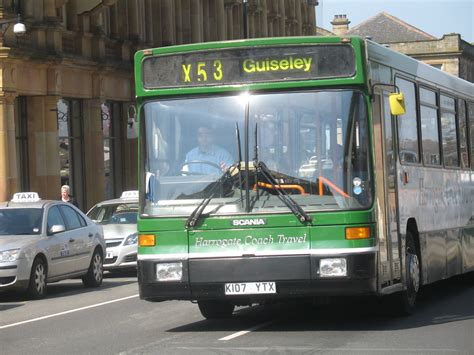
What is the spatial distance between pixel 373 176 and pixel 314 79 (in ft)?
3.73

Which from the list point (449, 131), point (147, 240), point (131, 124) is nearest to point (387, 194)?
point (147, 240)

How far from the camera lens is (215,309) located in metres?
14.4

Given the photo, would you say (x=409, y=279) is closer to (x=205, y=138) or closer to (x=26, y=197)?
(x=205, y=138)

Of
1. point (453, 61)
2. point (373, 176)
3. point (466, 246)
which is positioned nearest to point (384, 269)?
point (373, 176)

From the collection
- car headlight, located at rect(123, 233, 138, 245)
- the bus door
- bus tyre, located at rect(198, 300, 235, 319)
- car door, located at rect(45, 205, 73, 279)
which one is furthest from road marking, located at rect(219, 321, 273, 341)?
car headlight, located at rect(123, 233, 138, 245)

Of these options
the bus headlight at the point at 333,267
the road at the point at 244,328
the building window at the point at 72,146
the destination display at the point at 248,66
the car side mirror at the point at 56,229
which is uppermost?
the building window at the point at 72,146

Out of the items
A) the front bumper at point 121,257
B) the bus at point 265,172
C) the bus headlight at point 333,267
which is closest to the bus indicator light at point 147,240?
the bus at point 265,172

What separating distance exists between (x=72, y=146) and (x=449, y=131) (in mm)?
24252

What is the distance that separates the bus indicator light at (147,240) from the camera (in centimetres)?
1282

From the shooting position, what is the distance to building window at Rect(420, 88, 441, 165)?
15.3m

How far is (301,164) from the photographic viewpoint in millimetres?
12570

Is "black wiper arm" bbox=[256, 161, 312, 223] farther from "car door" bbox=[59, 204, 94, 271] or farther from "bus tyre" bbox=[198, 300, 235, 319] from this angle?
"car door" bbox=[59, 204, 94, 271]

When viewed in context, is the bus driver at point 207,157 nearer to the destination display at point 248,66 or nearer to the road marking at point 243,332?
the destination display at point 248,66

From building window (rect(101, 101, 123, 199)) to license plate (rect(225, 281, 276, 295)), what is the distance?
29625 millimetres
